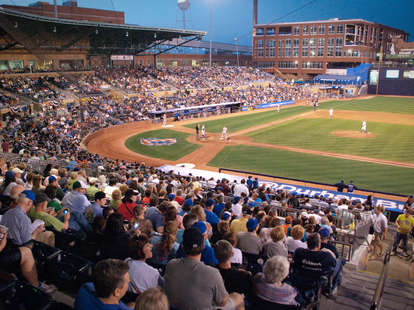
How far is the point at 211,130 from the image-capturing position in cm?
3869

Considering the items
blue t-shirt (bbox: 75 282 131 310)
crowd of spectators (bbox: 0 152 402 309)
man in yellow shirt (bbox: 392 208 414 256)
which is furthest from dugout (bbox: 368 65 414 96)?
blue t-shirt (bbox: 75 282 131 310)

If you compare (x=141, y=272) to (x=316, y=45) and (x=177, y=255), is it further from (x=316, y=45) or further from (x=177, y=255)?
(x=316, y=45)

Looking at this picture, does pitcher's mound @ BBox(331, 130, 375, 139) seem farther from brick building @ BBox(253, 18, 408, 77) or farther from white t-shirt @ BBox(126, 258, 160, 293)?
brick building @ BBox(253, 18, 408, 77)

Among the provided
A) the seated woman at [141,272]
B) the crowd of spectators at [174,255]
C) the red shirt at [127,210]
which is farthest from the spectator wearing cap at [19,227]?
the red shirt at [127,210]

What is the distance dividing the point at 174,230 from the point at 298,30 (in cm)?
9824

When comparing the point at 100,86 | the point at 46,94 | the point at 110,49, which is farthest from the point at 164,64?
the point at 46,94

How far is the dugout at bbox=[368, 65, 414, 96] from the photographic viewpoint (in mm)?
76375

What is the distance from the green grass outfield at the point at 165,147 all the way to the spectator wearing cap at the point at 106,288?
24.3m

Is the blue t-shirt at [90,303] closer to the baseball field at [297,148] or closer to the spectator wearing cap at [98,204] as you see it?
the spectator wearing cap at [98,204]

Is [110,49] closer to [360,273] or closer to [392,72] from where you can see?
[360,273]

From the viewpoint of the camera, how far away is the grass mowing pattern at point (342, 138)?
28.1 meters

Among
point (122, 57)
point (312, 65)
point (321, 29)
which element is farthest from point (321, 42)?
point (122, 57)

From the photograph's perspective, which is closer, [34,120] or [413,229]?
[413,229]

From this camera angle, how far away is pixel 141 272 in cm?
420
